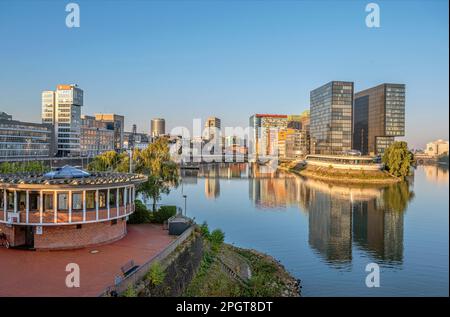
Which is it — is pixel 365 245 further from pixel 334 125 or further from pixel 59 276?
pixel 334 125

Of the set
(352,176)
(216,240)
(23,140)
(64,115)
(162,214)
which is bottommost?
(216,240)

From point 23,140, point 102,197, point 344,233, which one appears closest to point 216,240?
point 102,197

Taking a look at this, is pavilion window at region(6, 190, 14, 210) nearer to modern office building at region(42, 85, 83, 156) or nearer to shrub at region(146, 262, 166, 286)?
shrub at region(146, 262, 166, 286)

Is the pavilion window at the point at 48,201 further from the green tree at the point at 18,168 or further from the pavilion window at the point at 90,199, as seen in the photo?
the green tree at the point at 18,168

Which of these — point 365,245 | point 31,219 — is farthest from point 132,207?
point 365,245

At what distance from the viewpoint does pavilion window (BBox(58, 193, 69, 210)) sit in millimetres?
22781

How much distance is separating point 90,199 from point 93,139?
522ft

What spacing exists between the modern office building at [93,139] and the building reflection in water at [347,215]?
103m

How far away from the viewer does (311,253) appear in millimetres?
34688

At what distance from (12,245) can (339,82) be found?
14890cm

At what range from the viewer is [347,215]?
170 ft

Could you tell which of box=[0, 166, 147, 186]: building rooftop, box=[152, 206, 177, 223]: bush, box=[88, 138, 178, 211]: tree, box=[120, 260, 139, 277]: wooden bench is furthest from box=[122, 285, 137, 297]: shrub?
box=[88, 138, 178, 211]: tree

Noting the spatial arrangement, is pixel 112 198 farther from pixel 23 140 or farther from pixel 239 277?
pixel 23 140

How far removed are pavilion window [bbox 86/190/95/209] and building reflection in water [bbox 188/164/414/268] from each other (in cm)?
1942
